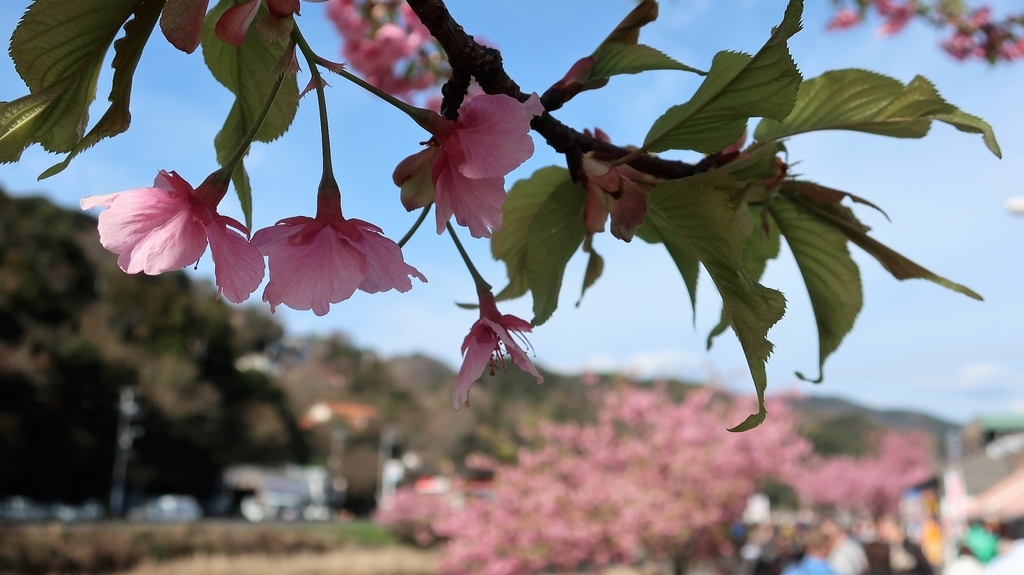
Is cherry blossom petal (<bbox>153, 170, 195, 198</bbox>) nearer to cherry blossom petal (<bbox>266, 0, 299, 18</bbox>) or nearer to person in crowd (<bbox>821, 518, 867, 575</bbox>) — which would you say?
cherry blossom petal (<bbox>266, 0, 299, 18</bbox>)

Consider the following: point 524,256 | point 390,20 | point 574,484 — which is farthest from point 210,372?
point 524,256

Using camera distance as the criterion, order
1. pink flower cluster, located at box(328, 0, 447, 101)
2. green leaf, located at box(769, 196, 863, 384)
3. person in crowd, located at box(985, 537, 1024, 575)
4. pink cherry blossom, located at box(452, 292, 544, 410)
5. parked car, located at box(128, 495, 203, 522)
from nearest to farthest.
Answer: pink cherry blossom, located at box(452, 292, 544, 410) < green leaf, located at box(769, 196, 863, 384) < pink flower cluster, located at box(328, 0, 447, 101) < person in crowd, located at box(985, 537, 1024, 575) < parked car, located at box(128, 495, 203, 522)

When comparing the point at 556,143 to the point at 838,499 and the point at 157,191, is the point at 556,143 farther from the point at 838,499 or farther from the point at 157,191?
the point at 838,499

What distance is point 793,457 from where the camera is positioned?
32.7ft

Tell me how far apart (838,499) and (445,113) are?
31.6 metres

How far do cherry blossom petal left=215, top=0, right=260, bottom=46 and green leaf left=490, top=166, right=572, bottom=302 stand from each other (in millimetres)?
252

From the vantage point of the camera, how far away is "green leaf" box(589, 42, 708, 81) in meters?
0.54

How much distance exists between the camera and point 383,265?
0.42 metres

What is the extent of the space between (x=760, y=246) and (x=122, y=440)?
2344 centimetres

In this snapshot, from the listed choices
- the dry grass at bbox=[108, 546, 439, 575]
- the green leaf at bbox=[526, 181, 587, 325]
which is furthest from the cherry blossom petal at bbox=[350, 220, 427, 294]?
the dry grass at bbox=[108, 546, 439, 575]

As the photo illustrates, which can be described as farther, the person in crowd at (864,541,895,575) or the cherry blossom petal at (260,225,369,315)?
the person in crowd at (864,541,895,575)

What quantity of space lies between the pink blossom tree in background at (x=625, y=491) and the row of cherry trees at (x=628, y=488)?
12mm

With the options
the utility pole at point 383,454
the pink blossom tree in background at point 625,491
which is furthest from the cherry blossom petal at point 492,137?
the utility pole at point 383,454

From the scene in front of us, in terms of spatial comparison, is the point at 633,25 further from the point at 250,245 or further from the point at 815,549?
the point at 815,549
